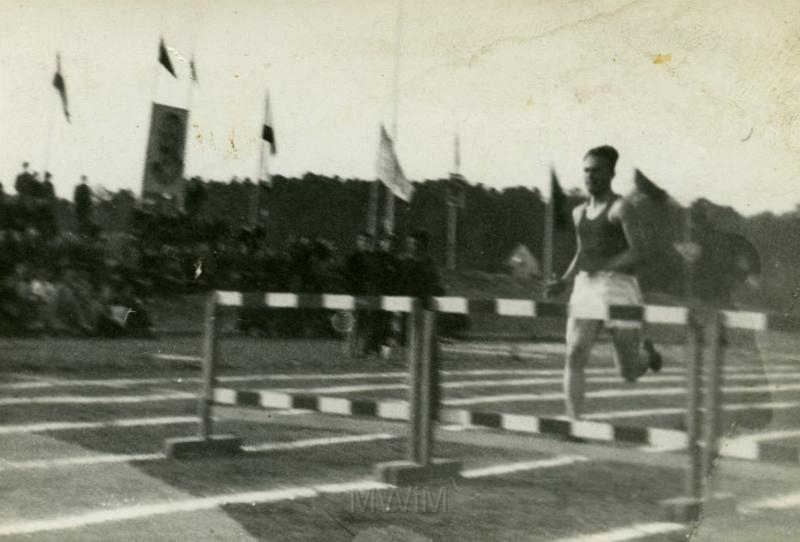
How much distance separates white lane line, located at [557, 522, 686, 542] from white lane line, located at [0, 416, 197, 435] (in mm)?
3420

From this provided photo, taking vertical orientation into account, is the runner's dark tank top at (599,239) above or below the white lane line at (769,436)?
above

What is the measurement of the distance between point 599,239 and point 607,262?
0.53 ft

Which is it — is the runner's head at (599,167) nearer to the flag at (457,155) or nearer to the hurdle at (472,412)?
the flag at (457,155)

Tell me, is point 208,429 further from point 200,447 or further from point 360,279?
point 360,279

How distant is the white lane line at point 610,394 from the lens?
5.33 m

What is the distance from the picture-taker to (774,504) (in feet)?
16.1

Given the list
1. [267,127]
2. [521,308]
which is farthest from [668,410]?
[267,127]

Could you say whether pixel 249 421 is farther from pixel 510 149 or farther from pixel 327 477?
pixel 510 149

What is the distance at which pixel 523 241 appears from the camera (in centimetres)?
560

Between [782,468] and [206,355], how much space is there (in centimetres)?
389

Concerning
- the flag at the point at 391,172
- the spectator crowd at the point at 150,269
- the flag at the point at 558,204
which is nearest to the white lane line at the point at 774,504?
the flag at the point at 558,204

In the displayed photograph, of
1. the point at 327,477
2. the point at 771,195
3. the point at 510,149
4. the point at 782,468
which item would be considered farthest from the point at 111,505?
the point at 771,195

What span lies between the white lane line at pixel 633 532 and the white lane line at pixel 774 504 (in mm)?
461

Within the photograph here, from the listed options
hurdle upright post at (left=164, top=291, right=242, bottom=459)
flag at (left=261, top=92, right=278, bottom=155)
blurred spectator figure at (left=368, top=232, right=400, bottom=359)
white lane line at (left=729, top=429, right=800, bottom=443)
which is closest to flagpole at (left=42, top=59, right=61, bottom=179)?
flag at (left=261, top=92, right=278, bottom=155)
